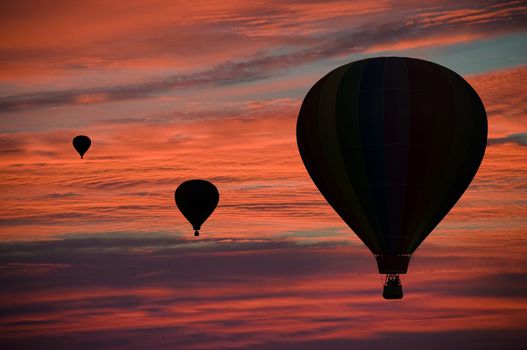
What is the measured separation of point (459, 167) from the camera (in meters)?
71.3

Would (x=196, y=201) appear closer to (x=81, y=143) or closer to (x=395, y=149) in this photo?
(x=81, y=143)

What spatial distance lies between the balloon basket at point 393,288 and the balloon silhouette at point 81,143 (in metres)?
34.2

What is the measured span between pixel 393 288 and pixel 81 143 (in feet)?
115

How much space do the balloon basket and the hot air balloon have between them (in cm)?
5

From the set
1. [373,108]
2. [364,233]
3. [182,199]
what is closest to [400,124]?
[373,108]

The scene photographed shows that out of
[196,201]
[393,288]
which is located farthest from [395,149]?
[196,201]

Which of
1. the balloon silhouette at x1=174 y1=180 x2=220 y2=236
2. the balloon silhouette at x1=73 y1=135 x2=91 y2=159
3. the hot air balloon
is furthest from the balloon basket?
the balloon silhouette at x1=73 y1=135 x2=91 y2=159

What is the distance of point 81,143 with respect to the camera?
96.6 m

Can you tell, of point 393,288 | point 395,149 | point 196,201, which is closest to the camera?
point 393,288

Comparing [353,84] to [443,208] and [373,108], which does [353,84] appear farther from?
[443,208]

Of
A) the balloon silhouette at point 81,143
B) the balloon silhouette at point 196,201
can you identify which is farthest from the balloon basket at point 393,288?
the balloon silhouette at point 81,143

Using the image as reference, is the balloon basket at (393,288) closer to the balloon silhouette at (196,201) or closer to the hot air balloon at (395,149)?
the hot air balloon at (395,149)

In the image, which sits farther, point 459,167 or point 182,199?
point 182,199

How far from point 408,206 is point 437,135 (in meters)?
4.16
